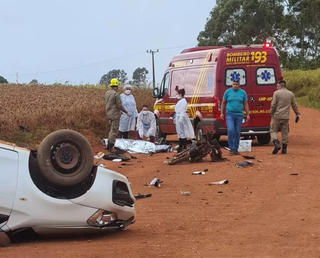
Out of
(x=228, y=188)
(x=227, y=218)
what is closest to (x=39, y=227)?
(x=227, y=218)

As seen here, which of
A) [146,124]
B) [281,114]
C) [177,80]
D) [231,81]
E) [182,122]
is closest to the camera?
[281,114]

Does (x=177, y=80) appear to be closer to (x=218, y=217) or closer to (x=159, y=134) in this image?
(x=159, y=134)

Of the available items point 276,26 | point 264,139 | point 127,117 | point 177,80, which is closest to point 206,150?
point 127,117

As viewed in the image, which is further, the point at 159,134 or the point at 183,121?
the point at 159,134

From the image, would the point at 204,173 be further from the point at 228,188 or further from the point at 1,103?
the point at 1,103

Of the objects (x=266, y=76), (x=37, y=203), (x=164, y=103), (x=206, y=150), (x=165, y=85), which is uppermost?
(x=266, y=76)

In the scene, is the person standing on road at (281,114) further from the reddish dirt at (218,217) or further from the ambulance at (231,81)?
the ambulance at (231,81)

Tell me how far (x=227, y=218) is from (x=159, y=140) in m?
10.7

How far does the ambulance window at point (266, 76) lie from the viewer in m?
17.5

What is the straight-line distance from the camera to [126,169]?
14336mm

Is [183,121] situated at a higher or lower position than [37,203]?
higher

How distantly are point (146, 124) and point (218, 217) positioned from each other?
1059 cm

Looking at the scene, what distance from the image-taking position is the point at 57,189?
23.3ft

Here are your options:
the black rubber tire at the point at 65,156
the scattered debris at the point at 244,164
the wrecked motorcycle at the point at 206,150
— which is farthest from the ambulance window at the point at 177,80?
the black rubber tire at the point at 65,156
